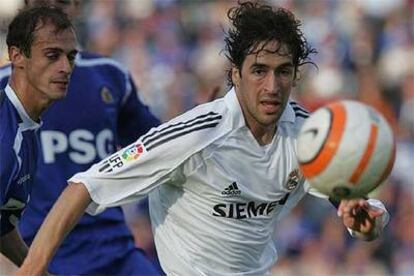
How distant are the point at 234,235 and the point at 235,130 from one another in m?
0.56

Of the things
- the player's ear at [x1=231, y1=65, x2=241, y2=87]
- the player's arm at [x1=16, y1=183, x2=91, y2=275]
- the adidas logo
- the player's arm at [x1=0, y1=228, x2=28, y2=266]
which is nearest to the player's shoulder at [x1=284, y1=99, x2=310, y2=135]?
the player's ear at [x1=231, y1=65, x2=241, y2=87]

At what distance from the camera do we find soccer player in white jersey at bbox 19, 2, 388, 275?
5.65m

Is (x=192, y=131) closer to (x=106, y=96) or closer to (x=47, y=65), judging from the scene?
(x=47, y=65)

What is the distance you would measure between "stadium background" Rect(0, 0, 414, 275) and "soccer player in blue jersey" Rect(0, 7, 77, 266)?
18.0 feet

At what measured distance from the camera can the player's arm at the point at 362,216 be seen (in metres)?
5.62

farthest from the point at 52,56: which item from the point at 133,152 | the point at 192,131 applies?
the point at 192,131

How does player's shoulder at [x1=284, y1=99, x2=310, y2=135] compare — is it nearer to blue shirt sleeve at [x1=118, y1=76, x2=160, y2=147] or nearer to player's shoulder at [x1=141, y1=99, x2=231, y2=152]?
player's shoulder at [x1=141, y1=99, x2=231, y2=152]


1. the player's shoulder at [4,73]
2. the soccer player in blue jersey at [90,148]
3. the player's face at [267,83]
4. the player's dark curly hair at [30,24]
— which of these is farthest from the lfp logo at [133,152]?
the soccer player in blue jersey at [90,148]

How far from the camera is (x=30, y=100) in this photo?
633cm

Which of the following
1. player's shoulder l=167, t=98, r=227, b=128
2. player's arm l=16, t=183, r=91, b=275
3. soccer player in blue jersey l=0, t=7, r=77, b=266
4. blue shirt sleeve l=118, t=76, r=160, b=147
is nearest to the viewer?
player's arm l=16, t=183, r=91, b=275

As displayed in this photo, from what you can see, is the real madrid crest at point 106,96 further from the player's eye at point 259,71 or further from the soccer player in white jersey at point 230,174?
the player's eye at point 259,71

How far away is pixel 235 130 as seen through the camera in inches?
231

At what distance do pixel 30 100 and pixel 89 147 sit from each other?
4.24ft

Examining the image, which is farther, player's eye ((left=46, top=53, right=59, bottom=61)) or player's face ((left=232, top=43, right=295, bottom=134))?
player's eye ((left=46, top=53, right=59, bottom=61))
